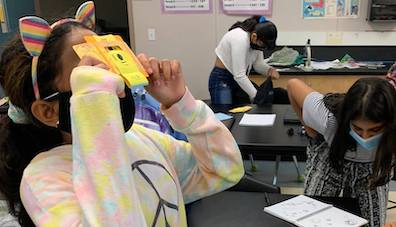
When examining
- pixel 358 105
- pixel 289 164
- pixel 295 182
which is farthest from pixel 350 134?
pixel 289 164

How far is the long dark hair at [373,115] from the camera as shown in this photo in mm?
1583

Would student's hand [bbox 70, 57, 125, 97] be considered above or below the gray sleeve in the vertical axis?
above

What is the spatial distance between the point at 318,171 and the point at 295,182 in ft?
4.62

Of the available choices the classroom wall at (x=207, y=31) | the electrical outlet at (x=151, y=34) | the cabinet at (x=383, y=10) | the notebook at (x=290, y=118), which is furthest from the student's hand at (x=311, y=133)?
the electrical outlet at (x=151, y=34)

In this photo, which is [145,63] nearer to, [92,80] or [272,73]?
[92,80]

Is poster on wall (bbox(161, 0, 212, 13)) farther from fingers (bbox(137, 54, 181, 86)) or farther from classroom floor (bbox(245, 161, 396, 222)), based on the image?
fingers (bbox(137, 54, 181, 86))

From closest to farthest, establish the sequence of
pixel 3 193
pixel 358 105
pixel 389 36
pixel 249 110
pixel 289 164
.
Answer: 1. pixel 3 193
2. pixel 358 105
3. pixel 249 110
4. pixel 289 164
5. pixel 389 36

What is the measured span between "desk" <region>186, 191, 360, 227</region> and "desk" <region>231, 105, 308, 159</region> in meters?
0.60

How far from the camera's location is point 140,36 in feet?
13.8

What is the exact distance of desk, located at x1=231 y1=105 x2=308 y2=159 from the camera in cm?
208

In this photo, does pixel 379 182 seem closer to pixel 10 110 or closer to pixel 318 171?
pixel 318 171

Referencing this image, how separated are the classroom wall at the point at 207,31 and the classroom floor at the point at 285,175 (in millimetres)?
982

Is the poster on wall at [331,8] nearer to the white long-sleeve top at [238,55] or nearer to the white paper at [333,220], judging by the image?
the white long-sleeve top at [238,55]

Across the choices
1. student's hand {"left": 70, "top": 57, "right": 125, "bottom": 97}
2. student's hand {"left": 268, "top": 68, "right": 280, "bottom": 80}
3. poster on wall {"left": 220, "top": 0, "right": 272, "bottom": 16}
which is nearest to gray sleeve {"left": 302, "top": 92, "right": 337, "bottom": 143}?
student's hand {"left": 70, "top": 57, "right": 125, "bottom": 97}
